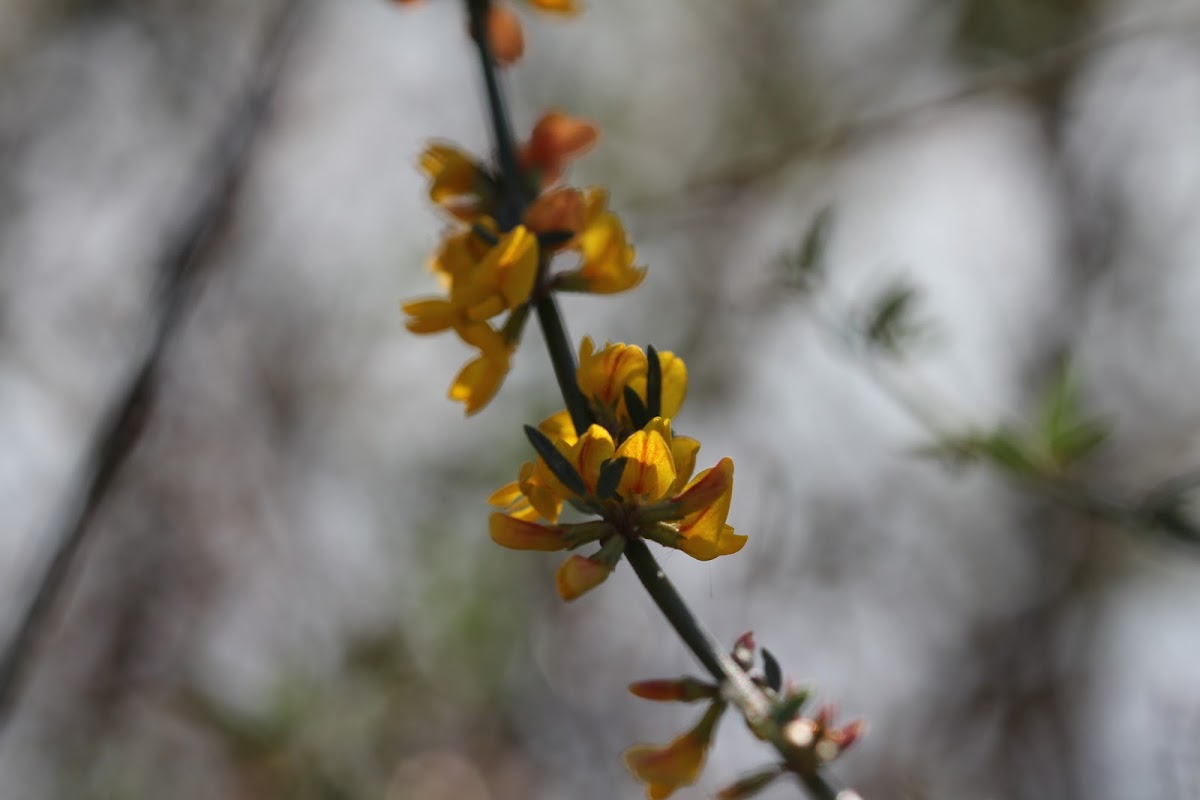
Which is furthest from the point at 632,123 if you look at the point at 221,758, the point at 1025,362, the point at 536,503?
the point at 536,503

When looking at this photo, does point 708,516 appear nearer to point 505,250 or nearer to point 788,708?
point 788,708

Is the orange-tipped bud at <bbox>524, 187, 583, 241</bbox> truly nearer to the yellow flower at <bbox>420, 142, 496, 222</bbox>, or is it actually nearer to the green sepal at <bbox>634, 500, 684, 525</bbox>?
the yellow flower at <bbox>420, 142, 496, 222</bbox>

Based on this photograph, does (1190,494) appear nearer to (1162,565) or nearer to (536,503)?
(536,503)

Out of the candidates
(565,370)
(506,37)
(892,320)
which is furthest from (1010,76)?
(565,370)

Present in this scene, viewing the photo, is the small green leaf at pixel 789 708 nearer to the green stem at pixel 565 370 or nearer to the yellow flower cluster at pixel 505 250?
the green stem at pixel 565 370

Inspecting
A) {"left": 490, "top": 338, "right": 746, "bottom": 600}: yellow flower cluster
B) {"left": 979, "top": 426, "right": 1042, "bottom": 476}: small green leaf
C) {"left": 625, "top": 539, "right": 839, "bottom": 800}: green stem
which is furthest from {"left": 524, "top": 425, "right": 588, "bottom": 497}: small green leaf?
{"left": 979, "top": 426, "right": 1042, "bottom": 476}: small green leaf

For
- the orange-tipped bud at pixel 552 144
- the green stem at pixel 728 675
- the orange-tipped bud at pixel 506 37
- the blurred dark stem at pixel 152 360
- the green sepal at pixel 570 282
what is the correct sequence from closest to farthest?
the green stem at pixel 728 675, the green sepal at pixel 570 282, the orange-tipped bud at pixel 552 144, the orange-tipped bud at pixel 506 37, the blurred dark stem at pixel 152 360

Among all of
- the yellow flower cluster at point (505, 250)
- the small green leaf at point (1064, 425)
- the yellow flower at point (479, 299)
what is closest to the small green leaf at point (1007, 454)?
the small green leaf at point (1064, 425)

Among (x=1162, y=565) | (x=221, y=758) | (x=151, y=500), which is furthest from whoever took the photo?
(x=1162, y=565)
